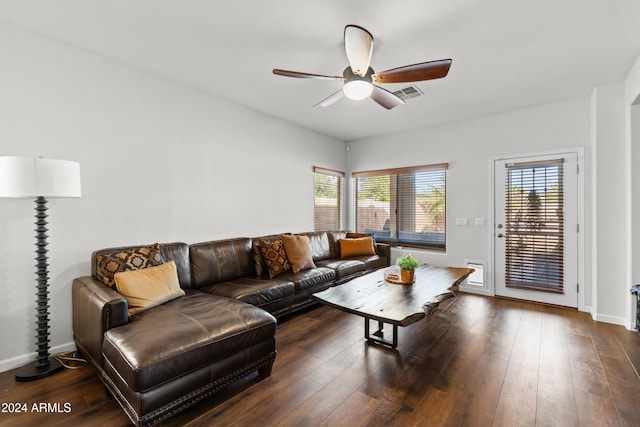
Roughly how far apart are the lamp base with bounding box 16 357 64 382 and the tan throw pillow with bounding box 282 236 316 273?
227 centimetres

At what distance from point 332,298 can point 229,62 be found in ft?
8.04

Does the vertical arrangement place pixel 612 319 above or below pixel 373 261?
below

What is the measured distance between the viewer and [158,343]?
1.67 m

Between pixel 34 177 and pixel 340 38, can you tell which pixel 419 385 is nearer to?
pixel 340 38

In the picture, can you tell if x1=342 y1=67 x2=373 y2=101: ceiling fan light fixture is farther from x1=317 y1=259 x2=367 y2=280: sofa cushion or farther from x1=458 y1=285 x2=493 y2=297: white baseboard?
x1=458 y1=285 x2=493 y2=297: white baseboard

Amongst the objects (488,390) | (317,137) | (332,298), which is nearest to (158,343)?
(332,298)

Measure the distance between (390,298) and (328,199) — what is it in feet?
10.8

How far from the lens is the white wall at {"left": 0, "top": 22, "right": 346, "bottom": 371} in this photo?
90.9 inches

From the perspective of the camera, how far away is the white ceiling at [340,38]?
208 centimetres

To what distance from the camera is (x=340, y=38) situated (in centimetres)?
243

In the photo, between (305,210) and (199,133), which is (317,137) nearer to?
(305,210)

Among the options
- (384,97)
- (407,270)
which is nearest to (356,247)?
(407,270)

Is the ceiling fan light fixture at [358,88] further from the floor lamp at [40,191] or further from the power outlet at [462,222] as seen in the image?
the power outlet at [462,222]

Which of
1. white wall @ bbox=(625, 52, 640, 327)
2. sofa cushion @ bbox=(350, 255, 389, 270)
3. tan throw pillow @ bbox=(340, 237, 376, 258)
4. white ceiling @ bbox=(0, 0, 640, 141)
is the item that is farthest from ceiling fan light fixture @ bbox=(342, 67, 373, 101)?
white wall @ bbox=(625, 52, 640, 327)
